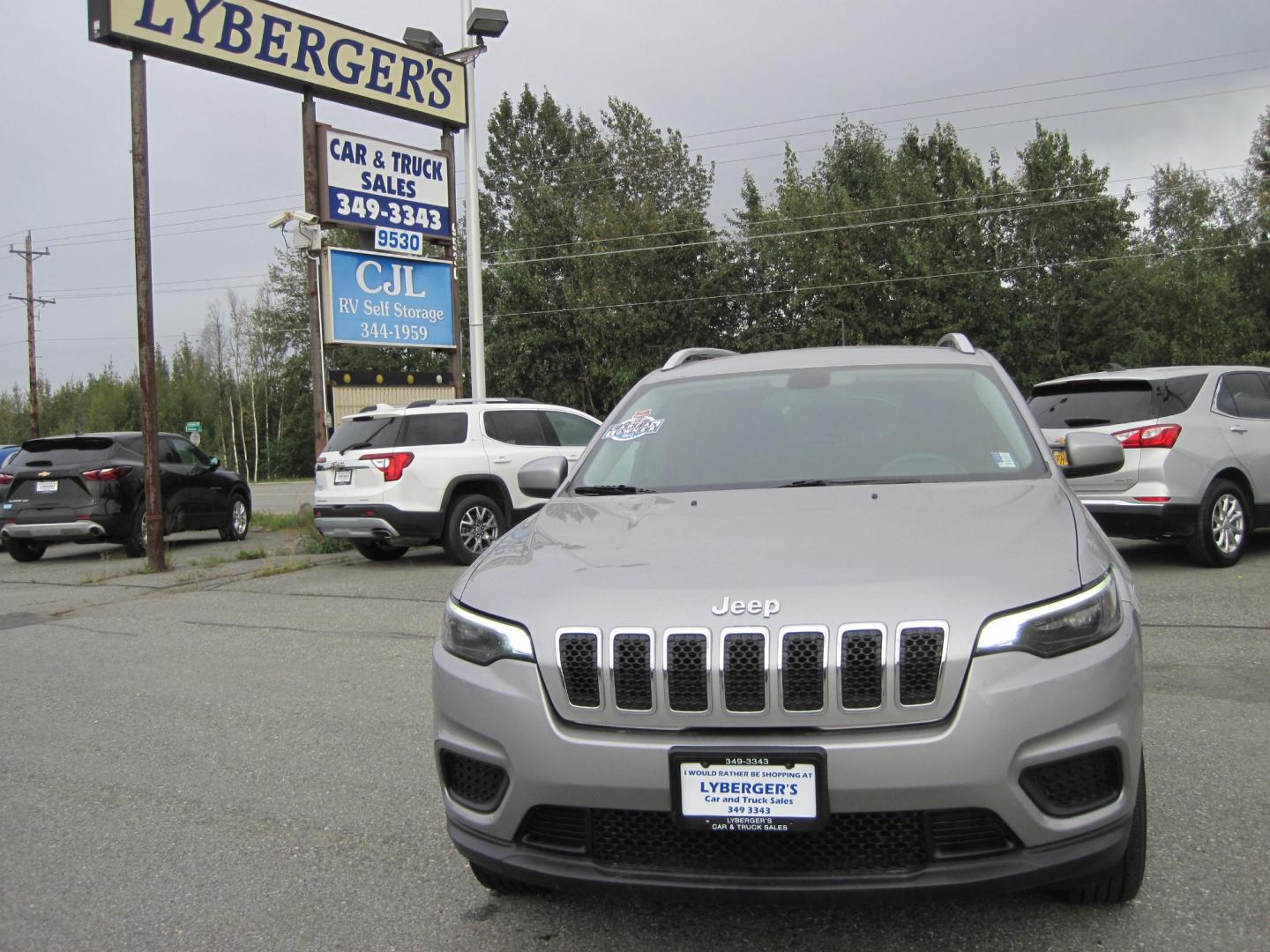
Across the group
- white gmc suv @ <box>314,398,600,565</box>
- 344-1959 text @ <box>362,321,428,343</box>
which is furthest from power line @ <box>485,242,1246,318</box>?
white gmc suv @ <box>314,398,600,565</box>

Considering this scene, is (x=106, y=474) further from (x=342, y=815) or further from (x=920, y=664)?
(x=920, y=664)

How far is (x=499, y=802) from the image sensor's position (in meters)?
2.63

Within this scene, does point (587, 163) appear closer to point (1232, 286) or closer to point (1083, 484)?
point (1232, 286)

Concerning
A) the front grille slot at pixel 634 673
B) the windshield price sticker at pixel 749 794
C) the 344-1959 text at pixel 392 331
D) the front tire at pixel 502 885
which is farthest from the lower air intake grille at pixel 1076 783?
the 344-1959 text at pixel 392 331

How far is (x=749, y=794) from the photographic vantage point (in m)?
2.39

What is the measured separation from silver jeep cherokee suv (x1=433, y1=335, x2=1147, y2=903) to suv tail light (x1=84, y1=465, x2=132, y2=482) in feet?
39.8

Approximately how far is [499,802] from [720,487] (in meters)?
1.43

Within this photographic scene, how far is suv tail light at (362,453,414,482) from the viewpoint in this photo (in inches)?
434

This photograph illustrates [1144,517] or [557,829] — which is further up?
[1144,517]

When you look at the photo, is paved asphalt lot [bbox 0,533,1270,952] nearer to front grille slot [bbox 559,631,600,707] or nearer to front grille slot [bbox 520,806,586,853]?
front grille slot [bbox 520,806,586,853]

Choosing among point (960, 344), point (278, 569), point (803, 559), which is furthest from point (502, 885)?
point (278, 569)

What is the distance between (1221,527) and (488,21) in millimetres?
12671

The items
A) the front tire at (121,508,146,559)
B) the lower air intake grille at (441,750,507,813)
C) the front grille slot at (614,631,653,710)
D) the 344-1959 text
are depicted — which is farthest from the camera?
the 344-1959 text

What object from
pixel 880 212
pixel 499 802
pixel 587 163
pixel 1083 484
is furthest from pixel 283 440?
pixel 499 802
